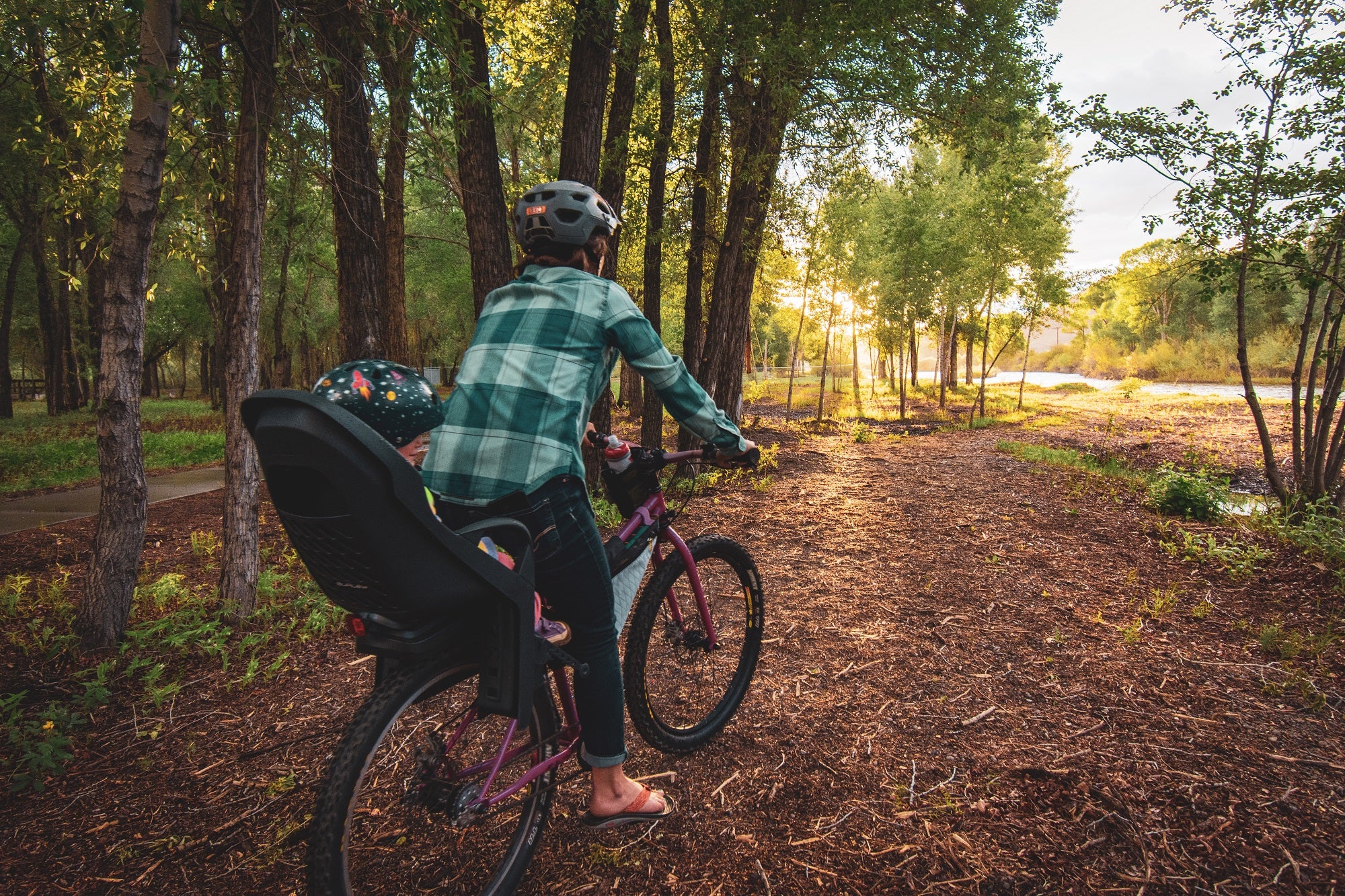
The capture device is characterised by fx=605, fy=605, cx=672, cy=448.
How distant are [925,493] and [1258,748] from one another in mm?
5745

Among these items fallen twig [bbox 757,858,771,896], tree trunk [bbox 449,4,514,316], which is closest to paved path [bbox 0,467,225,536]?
tree trunk [bbox 449,4,514,316]

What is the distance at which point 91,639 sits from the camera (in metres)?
3.93

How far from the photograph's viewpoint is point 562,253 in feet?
7.14

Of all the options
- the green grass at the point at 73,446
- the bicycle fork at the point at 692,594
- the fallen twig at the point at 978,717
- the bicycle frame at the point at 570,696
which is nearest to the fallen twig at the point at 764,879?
the bicycle frame at the point at 570,696

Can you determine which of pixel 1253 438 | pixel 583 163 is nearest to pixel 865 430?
pixel 1253 438

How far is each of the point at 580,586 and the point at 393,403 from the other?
0.87 meters

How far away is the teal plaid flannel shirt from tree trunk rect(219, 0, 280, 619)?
336 centimetres

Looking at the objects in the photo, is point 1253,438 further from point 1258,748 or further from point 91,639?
point 91,639

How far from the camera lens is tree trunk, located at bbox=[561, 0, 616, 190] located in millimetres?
5988

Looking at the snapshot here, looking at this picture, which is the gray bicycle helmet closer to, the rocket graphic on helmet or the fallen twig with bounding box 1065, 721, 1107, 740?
the rocket graphic on helmet

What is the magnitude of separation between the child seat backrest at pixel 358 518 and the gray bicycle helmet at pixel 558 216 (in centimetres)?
101

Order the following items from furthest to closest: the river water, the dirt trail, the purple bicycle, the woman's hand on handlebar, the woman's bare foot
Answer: the river water, the woman's hand on handlebar, the woman's bare foot, the dirt trail, the purple bicycle

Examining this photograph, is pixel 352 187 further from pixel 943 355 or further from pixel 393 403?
pixel 943 355

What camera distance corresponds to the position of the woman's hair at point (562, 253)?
216 cm
